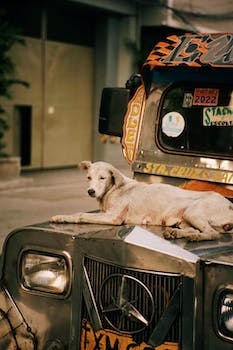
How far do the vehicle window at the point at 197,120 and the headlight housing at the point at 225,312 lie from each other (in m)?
1.66

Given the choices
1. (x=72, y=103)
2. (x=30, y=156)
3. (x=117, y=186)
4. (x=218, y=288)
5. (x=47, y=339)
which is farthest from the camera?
(x=72, y=103)

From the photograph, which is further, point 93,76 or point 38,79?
point 93,76

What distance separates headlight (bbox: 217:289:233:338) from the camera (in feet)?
10.9

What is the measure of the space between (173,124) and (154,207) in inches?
41.1

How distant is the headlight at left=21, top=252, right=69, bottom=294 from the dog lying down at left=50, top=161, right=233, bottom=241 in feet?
1.12

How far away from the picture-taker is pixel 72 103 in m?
19.6

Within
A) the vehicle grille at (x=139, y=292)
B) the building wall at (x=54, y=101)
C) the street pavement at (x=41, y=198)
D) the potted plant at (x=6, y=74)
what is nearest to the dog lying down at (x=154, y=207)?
the vehicle grille at (x=139, y=292)

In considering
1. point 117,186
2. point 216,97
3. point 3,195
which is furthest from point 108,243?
point 3,195

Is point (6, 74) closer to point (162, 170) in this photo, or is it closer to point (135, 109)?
point (135, 109)

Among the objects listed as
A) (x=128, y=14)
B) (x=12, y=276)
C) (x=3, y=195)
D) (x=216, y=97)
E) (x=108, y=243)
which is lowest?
(x=3, y=195)

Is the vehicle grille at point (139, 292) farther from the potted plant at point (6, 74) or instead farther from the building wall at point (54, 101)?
the building wall at point (54, 101)

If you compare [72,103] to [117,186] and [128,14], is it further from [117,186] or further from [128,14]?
[117,186]

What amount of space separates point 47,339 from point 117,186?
44.1 inches

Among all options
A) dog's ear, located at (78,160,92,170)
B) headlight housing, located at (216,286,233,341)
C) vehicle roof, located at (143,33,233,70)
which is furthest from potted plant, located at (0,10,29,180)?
headlight housing, located at (216,286,233,341)
